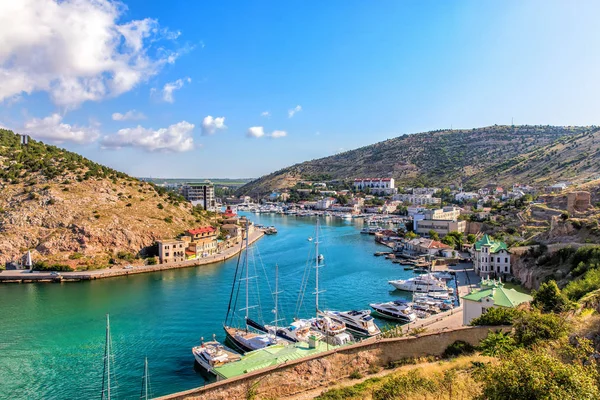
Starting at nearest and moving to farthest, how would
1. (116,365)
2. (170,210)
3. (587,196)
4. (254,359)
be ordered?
(254,359), (116,365), (587,196), (170,210)

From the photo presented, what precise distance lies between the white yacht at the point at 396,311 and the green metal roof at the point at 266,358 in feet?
24.9

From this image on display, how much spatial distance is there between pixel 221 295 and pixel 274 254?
14.5 m

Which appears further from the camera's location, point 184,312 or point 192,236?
point 192,236

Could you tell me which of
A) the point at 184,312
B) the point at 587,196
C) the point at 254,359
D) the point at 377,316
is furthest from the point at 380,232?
the point at 254,359

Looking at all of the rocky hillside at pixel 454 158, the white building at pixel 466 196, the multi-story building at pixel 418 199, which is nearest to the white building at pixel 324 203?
the multi-story building at pixel 418 199

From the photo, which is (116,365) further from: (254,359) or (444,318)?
(444,318)

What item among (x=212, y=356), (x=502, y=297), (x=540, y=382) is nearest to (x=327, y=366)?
(x=212, y=356)

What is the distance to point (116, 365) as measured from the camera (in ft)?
50.2

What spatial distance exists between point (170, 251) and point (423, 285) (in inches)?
755

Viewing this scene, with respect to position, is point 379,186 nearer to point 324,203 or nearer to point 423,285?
point 324,203

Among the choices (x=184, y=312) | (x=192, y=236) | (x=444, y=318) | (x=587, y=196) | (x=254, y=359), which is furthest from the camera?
(x=192, y=236)

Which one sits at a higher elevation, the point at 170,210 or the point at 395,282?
the point at 170,210

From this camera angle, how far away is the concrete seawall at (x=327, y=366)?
946 cm

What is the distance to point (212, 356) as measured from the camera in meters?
14.9
